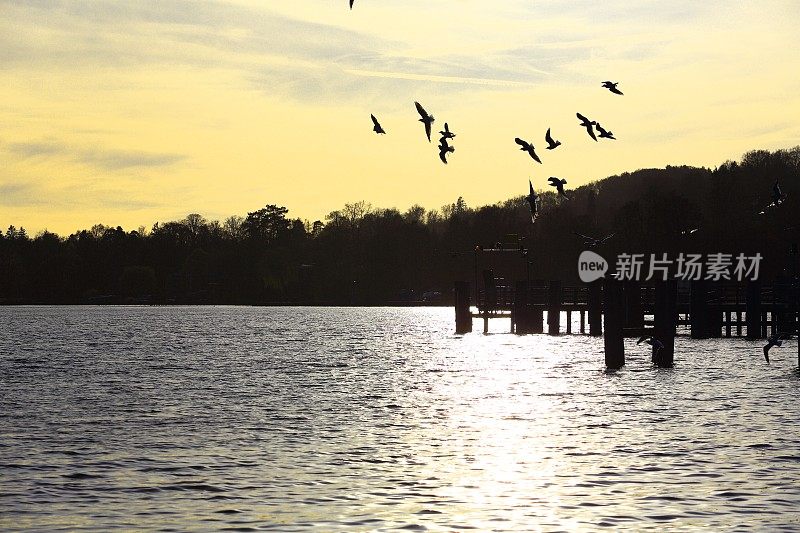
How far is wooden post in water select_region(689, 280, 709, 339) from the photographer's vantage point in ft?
225

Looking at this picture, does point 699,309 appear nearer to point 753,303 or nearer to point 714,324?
point 753,303

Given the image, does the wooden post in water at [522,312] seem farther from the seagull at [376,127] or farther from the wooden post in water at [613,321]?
the seagull at [376,127]

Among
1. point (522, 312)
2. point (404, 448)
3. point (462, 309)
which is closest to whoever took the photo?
point (404, 448)

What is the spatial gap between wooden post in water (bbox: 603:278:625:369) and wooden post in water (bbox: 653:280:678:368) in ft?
5.25

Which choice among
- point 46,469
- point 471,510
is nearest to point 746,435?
point 471,510

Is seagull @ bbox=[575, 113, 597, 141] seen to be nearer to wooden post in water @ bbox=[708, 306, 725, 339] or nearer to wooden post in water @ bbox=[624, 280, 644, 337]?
wooden post in water @ bbox=[624, 280, 644, 337]

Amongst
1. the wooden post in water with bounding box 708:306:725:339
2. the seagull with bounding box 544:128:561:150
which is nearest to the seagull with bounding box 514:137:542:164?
the seagull with bounding box 544:128:561:150

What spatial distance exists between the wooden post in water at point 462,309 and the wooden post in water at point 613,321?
33.1 meters

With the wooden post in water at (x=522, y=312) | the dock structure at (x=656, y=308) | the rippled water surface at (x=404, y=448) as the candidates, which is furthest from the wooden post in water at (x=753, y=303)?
the wooden post in water at (x=522, y=312)

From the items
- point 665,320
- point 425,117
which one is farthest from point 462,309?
point 425,117

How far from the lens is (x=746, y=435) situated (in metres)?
28.7

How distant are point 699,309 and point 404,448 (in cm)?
4853

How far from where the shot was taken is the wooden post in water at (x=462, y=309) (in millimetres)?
86125

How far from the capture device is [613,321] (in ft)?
163
